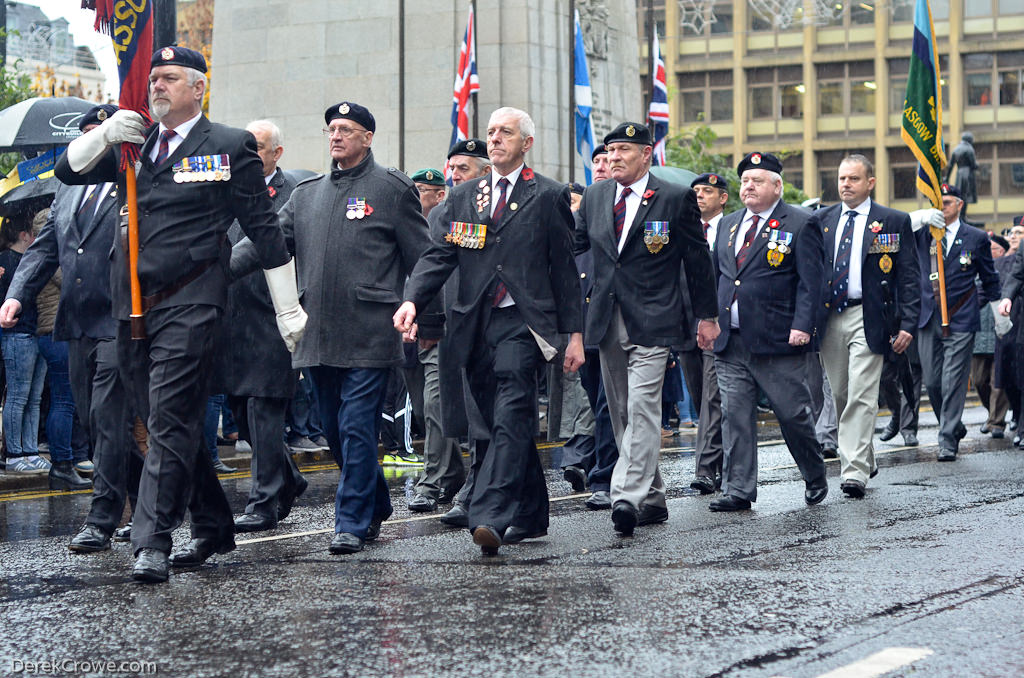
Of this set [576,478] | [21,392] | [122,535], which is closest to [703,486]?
[576,478]

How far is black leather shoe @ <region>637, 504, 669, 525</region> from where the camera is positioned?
8.13 meters

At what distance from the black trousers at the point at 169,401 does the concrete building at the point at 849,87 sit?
5787cm

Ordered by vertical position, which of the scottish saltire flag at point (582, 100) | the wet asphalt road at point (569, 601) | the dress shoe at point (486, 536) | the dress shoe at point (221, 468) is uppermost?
the scottish saltire flag at point (582, 100)

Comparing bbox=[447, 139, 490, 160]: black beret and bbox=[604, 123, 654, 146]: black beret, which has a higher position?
bbox=[447, 139, 490, 160]: black beret

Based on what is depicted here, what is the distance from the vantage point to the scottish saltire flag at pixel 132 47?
24.2 ft

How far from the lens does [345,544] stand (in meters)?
7.12

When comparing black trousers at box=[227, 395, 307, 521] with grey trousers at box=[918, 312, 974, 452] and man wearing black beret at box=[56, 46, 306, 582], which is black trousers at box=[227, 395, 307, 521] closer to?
man wearing black beret at box=[56, 46, 306, 582]

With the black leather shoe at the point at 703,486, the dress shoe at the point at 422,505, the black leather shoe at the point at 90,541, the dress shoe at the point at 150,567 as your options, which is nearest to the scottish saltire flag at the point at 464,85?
the black leather shoe at the point at 703,486

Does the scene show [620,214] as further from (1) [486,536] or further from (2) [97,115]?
(2) [97,115]

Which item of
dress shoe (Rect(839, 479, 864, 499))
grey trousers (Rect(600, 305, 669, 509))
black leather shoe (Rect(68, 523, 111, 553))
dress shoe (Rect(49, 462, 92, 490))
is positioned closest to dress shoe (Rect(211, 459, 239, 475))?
dress shoe (Rect(49, 462, 92, 490))

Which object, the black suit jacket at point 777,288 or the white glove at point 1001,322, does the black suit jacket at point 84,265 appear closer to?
the black suit jacket at point 777,288

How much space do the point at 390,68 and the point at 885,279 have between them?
12968mm

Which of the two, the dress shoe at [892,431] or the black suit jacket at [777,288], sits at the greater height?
the black suit jacket at [777,288]

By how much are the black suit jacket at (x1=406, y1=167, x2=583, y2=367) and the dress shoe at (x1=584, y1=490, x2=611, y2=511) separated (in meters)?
1.59
